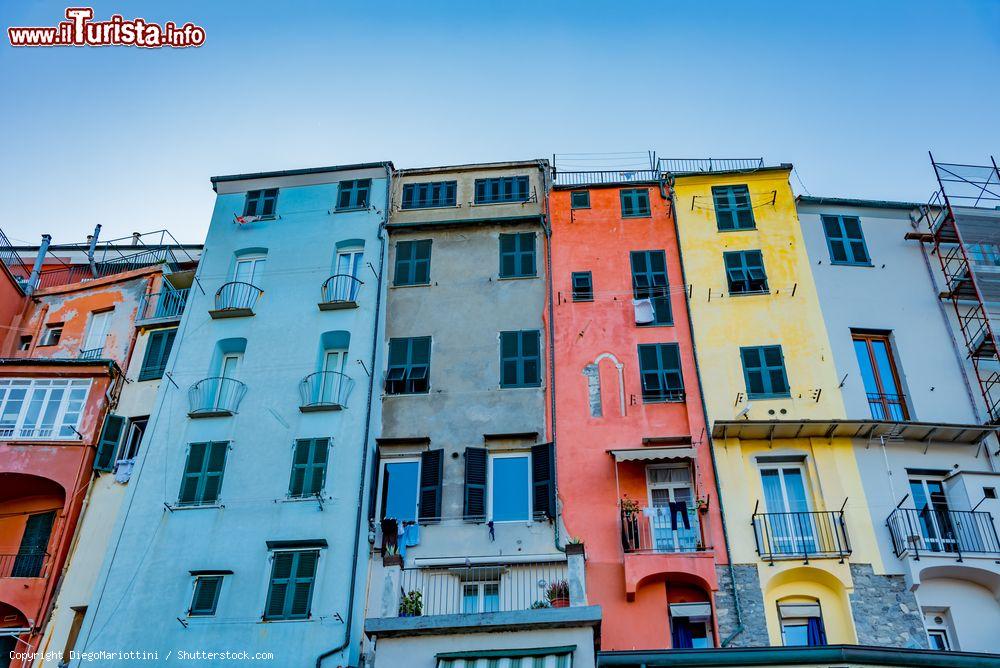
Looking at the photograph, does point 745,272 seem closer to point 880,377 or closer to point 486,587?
point 880,377

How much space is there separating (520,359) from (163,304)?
12.1m

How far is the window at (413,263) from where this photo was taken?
2748cm

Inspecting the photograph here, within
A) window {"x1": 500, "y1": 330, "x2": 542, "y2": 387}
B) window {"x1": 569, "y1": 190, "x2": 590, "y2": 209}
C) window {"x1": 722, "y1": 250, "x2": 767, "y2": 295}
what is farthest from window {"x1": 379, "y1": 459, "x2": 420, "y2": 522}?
window {"x1": 722, "y1": 250, "x2": 767, "y2": 295}

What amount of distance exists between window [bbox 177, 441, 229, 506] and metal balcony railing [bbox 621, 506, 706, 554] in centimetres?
1076

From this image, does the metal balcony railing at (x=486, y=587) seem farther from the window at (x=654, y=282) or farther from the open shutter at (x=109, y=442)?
the open shutter at (x=109, y=442)

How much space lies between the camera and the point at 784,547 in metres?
21.7

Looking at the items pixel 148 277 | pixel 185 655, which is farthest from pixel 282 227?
pixel 185 655

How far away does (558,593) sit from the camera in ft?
66.9

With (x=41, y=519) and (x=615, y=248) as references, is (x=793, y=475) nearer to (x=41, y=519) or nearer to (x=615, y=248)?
(x=615, y=248)

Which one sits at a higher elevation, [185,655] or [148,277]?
[148,277]

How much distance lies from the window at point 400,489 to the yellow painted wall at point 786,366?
7.91 meters

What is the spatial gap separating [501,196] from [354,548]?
12.3m

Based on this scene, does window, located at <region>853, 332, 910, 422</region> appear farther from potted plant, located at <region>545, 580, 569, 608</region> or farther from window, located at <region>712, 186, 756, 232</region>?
potted plant, located at <region>545, 580, 569, 608</region>

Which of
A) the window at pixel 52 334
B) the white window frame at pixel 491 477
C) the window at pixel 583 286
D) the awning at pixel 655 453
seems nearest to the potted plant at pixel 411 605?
the white window frame at pixel 491 477
